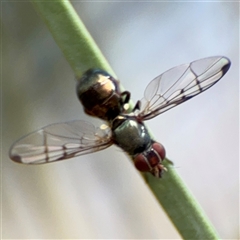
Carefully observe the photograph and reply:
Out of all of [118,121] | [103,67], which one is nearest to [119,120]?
[118,121]

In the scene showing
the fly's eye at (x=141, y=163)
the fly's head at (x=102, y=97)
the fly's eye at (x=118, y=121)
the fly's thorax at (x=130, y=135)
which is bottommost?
the fly's eye at (x=141, y=163)

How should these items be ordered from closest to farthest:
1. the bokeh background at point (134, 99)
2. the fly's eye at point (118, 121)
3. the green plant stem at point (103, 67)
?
the green plant stem at point (103, 67), the fly's eye at point (118, 121), the bokeh background at point (134, 99)

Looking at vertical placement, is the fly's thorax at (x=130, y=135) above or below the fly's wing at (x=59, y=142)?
below

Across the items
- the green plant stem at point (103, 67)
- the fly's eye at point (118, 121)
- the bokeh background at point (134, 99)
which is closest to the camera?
the green plant stem at point (103, 67)

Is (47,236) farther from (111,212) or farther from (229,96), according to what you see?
(229,96)

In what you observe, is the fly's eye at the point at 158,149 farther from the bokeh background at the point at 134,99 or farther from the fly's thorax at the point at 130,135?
the bokeh background at the point at 134,99

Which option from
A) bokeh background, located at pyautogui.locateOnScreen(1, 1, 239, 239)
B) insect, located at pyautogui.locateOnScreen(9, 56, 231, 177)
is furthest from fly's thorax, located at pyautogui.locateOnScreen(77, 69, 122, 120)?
bokeh background, located at pyautogui.locateOnScreen(1, 1, 239, 239)

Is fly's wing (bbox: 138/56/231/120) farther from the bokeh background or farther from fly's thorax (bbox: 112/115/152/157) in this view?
the bokeh background

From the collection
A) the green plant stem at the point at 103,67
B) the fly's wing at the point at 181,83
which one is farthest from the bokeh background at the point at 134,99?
the green plant stem at the point at 103,67
